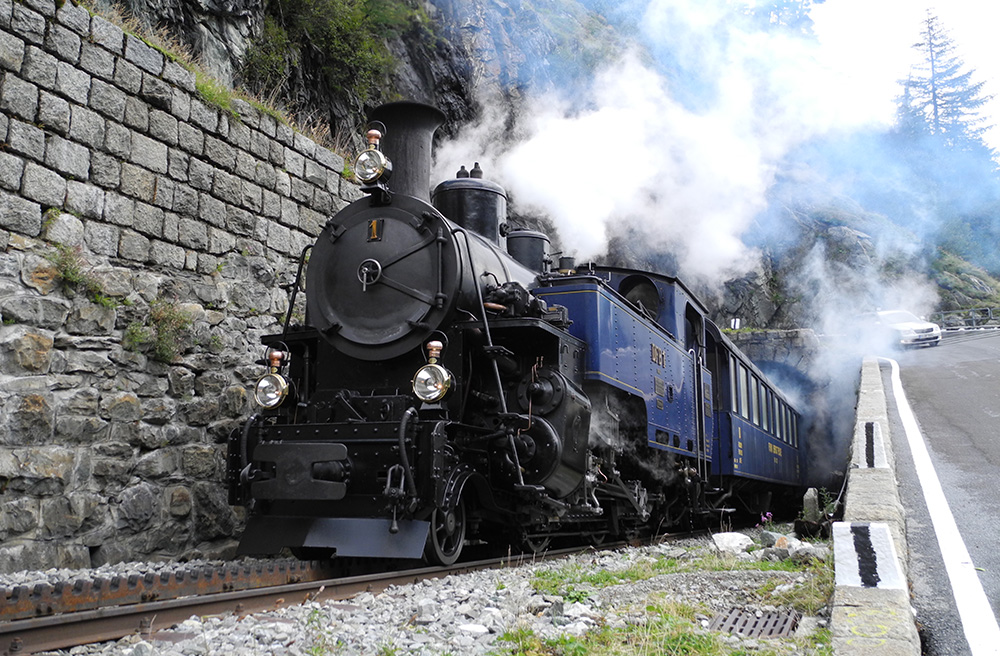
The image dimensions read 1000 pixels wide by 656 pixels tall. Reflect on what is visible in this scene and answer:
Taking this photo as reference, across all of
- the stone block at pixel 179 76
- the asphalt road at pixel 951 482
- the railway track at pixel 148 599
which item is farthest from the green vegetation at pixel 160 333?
the asphalt road at pixel 951 482

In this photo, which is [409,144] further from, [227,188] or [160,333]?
[160,333]

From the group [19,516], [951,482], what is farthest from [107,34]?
[951,482]

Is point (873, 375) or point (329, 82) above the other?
point (329, 82)

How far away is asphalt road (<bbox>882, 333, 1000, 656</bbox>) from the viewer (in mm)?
3057

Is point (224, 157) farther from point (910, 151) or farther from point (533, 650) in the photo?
point (910, 151)

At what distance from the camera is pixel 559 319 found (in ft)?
16.5

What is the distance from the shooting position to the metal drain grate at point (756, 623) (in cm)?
295

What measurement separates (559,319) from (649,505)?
3.12m

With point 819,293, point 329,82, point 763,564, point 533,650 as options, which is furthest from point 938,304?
point 533,650

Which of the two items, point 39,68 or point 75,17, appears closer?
point 39,68

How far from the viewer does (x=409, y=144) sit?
6.05m

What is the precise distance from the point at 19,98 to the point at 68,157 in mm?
443

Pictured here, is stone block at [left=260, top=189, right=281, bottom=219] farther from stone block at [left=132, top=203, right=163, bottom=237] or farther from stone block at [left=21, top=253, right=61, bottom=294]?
stone block at [left=21, top=253, right=61, bottom=294]

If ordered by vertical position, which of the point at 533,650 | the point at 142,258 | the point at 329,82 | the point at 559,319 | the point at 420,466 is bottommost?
the point at 533,650
